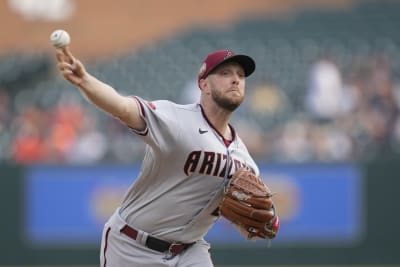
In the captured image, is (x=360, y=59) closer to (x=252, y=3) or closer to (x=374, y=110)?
(x=374, y=110)

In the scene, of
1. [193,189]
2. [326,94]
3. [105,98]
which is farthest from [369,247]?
[105,98]

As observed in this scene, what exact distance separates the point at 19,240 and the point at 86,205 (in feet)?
2.80

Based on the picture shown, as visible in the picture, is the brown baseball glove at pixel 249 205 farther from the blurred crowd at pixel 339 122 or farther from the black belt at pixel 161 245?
the blurred crowd at pixel 339 122

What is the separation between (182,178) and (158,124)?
0.38 metres

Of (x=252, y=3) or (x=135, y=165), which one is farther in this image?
(x=252, y=3)

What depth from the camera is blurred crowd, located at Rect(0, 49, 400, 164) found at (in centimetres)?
1129

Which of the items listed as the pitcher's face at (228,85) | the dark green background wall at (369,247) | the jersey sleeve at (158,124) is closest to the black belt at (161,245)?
the jersey sleeve at (158,124)

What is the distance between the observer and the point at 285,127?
1195 cm

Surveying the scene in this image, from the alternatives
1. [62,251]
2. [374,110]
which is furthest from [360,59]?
[62,251]

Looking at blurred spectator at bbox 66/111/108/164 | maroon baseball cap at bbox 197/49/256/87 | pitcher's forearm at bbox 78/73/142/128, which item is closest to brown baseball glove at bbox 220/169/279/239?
maroon baseball cap at bbox 197/49/256/87

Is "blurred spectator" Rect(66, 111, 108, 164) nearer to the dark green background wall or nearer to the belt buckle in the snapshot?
the dark green background wall

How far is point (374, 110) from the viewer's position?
11711mm

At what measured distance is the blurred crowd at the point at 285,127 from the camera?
11.3 meters

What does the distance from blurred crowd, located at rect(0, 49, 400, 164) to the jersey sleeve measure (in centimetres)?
623
